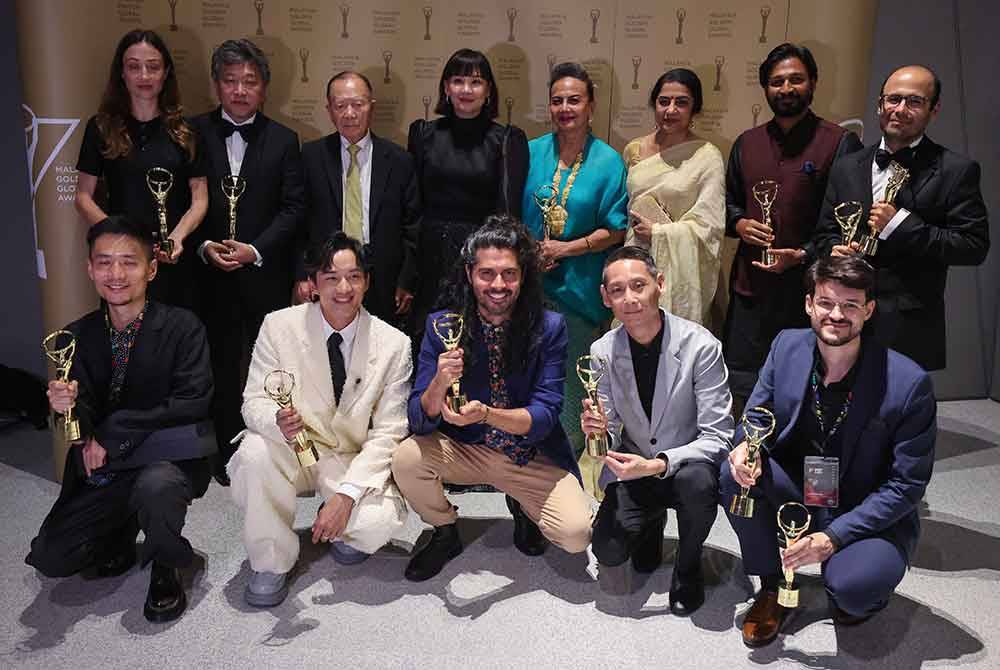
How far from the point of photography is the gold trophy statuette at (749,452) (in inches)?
112

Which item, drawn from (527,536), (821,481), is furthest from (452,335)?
(821,481)

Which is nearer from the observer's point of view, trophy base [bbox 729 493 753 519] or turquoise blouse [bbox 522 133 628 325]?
trophy base [bbox 729 493 753 519]

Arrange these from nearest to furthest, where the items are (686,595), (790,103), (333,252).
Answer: (686,595)
(333,252)
(790,103)

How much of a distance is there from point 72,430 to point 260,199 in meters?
1.43

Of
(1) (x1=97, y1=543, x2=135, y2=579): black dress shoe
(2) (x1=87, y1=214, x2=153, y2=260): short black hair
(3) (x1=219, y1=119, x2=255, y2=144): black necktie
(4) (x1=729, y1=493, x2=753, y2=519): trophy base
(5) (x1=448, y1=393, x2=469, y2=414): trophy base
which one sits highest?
(3) (x1=219, y1=119, x2=255, y2=144): black necktie

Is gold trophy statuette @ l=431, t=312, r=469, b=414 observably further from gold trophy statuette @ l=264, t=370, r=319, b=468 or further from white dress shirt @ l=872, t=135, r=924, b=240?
white dress shirt @ l=872, t=135, r=924, b=240

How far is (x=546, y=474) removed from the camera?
3.38 metres

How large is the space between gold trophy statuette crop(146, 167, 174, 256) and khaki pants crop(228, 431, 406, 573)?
3.27 feet

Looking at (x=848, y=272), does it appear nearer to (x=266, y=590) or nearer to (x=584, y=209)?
(x=584, y=209)

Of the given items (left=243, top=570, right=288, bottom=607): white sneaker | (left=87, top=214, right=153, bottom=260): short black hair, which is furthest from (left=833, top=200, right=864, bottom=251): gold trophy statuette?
(left=87, top=214, right=153, bottom=260): short black hair

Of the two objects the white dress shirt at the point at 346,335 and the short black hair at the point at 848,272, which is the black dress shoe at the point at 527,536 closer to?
the white dress shirt at the point at 346,335

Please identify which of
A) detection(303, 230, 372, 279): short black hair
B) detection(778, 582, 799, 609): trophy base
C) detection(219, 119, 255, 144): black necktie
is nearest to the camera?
detection(778, 582, 799, 609): trophy base

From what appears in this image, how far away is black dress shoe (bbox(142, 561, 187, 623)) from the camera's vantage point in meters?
2.99

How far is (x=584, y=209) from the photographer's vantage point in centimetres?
404
